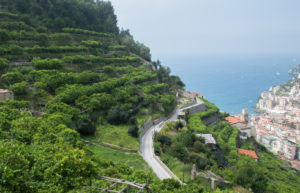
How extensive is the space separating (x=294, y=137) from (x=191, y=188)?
76.9 m

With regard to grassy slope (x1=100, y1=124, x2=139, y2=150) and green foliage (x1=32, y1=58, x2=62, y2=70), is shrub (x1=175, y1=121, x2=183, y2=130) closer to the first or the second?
grassy slope (x1=100, y1=124, x2=139, y2=150)

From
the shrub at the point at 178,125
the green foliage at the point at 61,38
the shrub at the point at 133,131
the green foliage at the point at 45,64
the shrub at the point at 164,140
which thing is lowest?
the shrub at the point at 164,140

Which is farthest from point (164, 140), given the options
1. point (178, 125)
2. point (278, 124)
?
point (278, 124)

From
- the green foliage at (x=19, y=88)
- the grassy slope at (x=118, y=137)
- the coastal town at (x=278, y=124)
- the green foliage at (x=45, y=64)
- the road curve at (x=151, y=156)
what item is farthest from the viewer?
the coastal town at (x=278, y=124)

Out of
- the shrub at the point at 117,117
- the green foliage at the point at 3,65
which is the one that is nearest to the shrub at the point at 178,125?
the shrub at the point at 117,117

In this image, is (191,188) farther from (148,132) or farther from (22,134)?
(148,132)

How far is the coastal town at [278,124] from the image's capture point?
180 feet

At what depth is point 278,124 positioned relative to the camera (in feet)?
282

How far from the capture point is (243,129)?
154 ft

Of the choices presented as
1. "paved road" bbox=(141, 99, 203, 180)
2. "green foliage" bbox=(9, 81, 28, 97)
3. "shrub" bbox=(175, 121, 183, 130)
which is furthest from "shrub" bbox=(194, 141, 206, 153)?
"green foliage" bbox=(9, 81, 28, 97)

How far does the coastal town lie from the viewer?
5476cm

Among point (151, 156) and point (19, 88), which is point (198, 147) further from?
point (19, 88)

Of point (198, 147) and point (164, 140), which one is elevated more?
point (164, 140)

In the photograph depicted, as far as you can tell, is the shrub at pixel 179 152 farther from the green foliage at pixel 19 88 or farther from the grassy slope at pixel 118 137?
the green foliage at pixel 19 88
